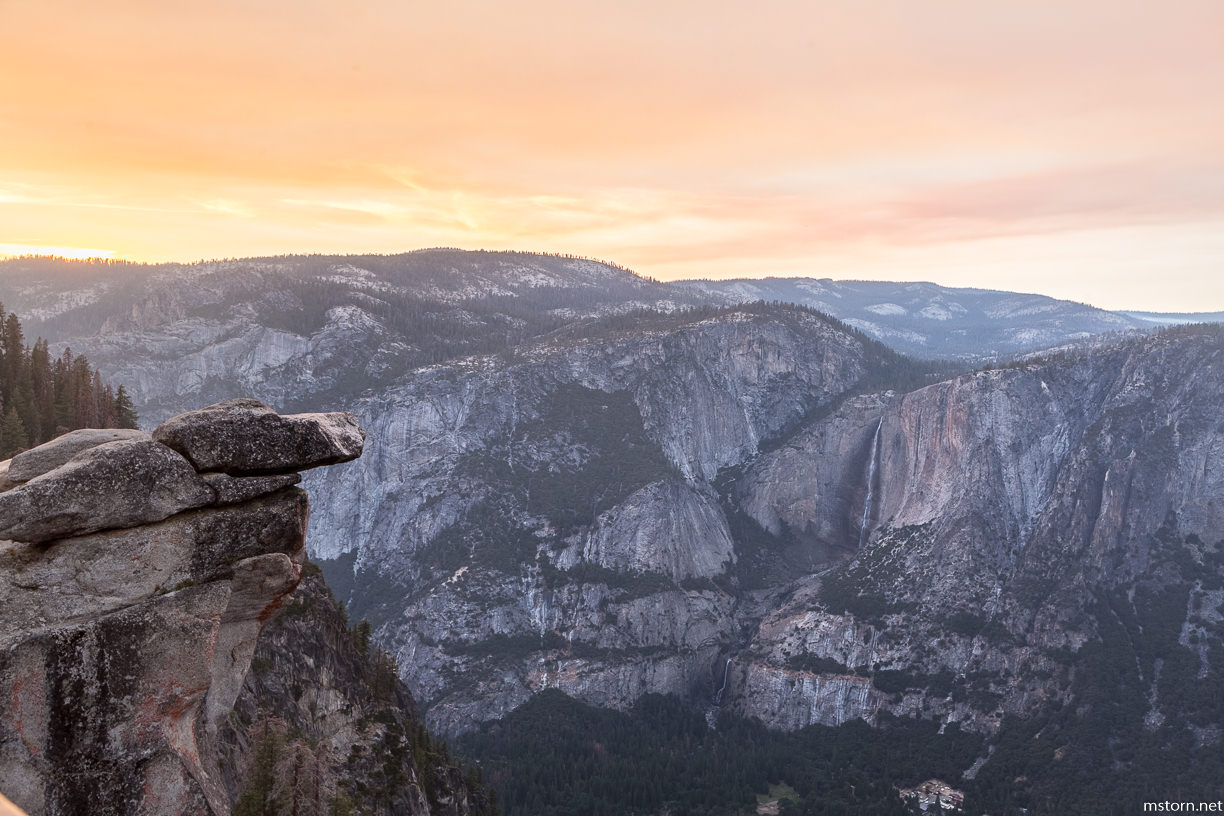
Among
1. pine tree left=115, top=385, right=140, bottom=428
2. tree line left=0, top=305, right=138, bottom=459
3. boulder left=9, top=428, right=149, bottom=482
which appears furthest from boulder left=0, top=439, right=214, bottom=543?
pine tree left=115, top=385, right=140, bottom=428

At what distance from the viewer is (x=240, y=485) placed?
87.6 feet

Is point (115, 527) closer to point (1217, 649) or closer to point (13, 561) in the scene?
point (13, 561)

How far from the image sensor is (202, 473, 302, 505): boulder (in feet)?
86.0

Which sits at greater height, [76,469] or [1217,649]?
[76,469]

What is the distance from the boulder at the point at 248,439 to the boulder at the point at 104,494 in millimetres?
594

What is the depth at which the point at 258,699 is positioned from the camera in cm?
6725

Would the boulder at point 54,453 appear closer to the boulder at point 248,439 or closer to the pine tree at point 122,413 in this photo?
the boulder at point 248,439

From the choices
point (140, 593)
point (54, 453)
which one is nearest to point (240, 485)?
point (140, 593)

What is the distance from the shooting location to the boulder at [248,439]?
1025 inches

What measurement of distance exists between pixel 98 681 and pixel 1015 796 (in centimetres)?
17113

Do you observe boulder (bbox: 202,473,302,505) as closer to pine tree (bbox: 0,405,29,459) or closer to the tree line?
pine tree (bbox: 0,405,29,459)

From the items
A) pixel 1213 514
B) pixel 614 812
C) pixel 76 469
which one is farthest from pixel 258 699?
pixel 1213 514

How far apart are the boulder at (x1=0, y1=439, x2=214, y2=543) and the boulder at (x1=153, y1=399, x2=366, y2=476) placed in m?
0.59

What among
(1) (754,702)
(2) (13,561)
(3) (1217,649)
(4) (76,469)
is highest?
(4) (76,469)
